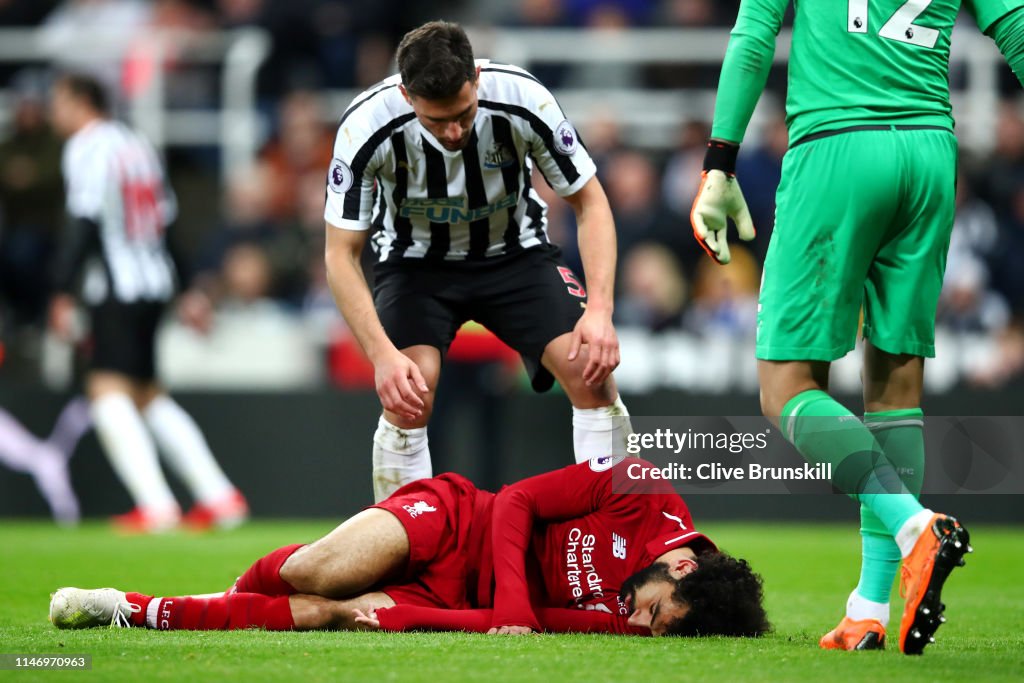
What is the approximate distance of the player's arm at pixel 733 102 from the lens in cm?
416

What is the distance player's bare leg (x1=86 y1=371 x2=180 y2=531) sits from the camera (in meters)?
9.17

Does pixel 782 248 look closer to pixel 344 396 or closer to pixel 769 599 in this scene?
pixel 769 599

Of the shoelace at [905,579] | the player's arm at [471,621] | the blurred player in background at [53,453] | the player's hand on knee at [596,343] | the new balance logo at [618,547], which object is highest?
the player's hand on knee at [596,343]

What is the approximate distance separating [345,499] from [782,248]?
657 centimetres

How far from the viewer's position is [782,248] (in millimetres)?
4086

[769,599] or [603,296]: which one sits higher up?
[603,296]

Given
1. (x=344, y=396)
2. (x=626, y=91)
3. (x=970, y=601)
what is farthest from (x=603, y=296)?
(x=626, y=91)

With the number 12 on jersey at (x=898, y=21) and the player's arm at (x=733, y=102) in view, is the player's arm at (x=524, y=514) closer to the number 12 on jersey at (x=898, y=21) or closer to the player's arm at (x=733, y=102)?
the player's arm at (x=733, y=102)

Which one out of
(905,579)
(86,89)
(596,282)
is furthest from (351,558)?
(86,89)

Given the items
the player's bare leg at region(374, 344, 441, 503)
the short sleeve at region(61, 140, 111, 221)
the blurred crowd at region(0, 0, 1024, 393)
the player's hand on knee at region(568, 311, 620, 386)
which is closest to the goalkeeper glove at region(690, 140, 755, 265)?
the player's hand on knee at region(568, 311, 620, 386)

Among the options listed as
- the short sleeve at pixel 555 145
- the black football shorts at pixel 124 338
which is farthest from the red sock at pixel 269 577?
the black football shorts at pixel 124 338

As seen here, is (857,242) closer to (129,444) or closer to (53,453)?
(129,444)

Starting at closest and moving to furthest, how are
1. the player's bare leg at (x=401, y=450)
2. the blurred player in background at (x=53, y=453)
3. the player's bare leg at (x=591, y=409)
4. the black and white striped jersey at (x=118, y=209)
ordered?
the player's bare leg at (x=591, y=409) → the player's bare leg at (x=401, y=450) → the black and white striped jersey at (x=118, y=209) → the blurred player in background at (x=53, y=453)

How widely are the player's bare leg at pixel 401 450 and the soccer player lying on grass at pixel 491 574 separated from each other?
0.68 meters
